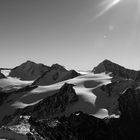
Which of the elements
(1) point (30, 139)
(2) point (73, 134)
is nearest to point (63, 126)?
(2) point (73, 134)


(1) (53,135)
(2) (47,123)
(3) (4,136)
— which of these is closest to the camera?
(3) (4,136)

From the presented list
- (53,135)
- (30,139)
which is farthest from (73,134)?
(30,139)

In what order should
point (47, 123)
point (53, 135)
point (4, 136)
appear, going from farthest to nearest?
point (47, 123)
point (53, 135)
point (4, 136)

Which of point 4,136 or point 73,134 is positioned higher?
point 4,136

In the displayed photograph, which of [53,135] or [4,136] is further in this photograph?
[53,135]

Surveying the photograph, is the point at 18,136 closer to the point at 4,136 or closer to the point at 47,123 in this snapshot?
the point at 4,136

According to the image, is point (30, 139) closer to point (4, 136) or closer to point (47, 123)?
point (4, 136)

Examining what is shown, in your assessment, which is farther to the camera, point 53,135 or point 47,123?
point 47,123

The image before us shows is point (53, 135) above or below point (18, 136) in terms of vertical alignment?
below
